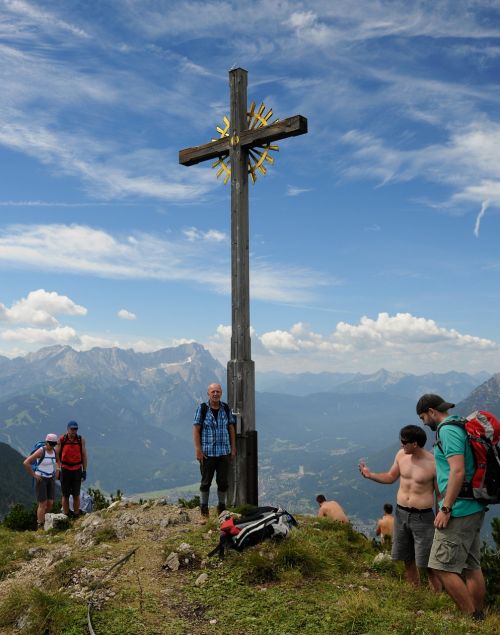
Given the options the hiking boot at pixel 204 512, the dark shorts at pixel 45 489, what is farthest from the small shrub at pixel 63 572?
the dark shorts at pixel 45 489

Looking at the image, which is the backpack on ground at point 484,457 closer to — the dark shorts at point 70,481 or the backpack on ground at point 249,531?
the backpack on ground at point 249,531

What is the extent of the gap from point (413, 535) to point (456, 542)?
3.85 ft

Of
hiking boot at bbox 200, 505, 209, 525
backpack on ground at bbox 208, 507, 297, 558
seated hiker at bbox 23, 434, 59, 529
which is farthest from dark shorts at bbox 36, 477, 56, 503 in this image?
backpack on ground at bbox 208, 507, 297, 558

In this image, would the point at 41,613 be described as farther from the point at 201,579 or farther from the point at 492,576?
the point at 492,576

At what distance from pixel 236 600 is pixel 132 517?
4.27 metres

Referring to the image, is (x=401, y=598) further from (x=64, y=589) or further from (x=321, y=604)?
(x=64, y=589)

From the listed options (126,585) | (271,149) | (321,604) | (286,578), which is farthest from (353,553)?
(271,149)

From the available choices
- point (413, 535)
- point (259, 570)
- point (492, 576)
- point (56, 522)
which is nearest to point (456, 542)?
point (413, 535)

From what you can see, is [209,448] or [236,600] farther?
[209,448]

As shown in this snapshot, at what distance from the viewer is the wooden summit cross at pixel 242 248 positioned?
34.6ft

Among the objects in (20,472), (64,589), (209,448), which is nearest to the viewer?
(64,589)

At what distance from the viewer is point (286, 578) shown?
23.3 ft

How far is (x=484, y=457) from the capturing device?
19.3 feet

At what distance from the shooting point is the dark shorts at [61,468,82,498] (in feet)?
42.2
